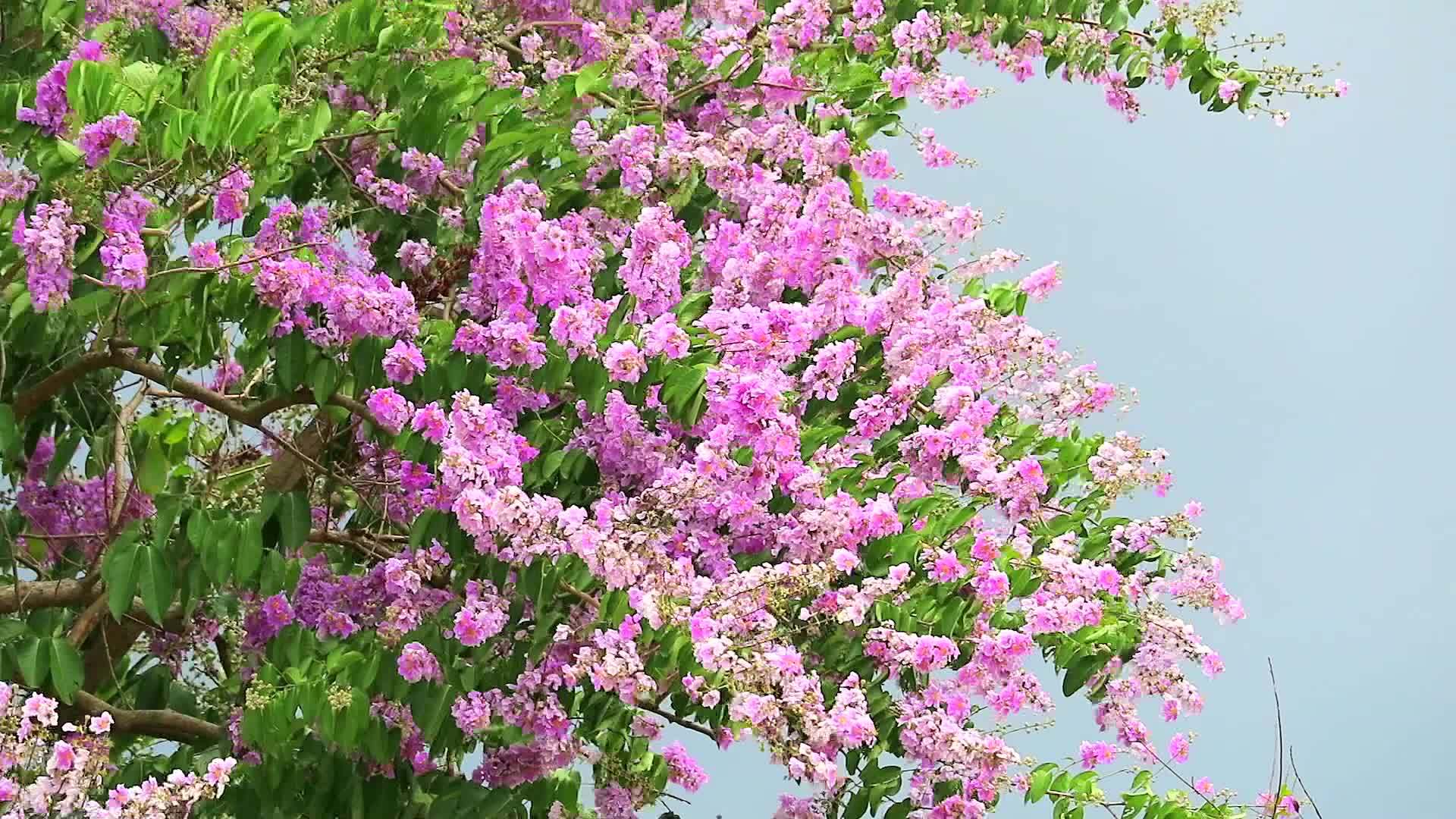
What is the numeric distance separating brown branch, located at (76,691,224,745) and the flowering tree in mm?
10

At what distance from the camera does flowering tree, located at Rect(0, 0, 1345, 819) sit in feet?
9.07

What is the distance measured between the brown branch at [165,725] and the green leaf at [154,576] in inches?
26.6

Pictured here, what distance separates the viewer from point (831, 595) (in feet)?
9.95

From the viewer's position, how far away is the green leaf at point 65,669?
9.60 feet

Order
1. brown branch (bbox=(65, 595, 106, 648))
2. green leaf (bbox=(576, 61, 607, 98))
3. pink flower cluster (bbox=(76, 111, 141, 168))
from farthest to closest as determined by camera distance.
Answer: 1. brown branch (bbox=(65, 595, 106, 648))
2. green leaf (bbox=(576, 61, 607, 98))
3. pink flower cluster (bbox=(76, 111, 141, 168))

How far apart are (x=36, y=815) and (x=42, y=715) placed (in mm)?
175

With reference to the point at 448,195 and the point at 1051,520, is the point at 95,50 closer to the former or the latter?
the point at 448,195

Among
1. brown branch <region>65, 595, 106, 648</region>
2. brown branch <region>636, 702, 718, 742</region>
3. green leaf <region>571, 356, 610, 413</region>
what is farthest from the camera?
brown branch <region>65, 595, 106, 648</region>

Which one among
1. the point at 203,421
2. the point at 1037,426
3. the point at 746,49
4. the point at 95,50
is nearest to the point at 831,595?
the point at 1037,426

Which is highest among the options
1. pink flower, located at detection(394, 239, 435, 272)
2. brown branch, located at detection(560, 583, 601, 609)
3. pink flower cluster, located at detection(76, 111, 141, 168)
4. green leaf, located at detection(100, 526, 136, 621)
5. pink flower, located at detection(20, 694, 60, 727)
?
pink flower cluster, located at detection(76, 111, 141, 168)

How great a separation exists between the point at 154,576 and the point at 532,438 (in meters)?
0.66

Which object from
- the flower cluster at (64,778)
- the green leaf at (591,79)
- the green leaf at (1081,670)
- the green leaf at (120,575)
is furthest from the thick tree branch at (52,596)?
the green leaf at (1081,670)

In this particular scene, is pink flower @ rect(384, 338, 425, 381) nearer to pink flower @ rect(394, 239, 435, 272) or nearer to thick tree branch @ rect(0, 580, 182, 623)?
pink flower @ rect(394, 239, 435, 272)

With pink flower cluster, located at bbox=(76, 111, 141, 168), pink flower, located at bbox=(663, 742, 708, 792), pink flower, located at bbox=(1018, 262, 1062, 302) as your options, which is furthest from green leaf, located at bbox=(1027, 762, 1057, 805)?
pink flower cluster, located at bbox=(76, 111, 141, 168)
